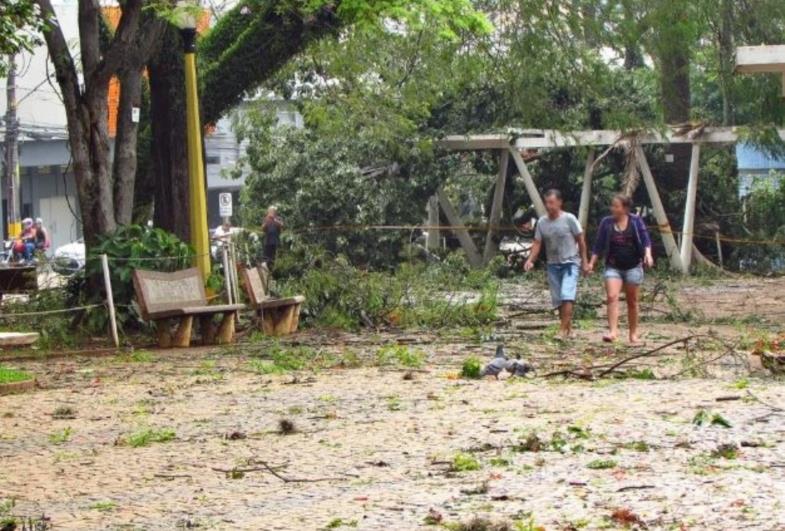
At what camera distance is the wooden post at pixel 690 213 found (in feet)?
112

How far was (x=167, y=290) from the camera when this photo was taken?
19359 millimetres

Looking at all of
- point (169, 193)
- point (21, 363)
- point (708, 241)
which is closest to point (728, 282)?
point (708, 241)

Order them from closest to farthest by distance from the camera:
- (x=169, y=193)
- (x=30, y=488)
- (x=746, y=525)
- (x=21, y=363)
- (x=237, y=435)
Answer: (x=746, y=525) → (x=30, y=488) → (x=237, y=435) → (x=21, y=363) → (x=169, y=193)

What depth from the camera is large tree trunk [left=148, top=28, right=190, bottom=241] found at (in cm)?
2242

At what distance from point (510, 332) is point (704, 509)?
11.9 metres

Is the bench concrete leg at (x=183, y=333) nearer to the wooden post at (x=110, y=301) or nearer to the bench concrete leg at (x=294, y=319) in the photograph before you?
the wooden post at (x=110, y=301)

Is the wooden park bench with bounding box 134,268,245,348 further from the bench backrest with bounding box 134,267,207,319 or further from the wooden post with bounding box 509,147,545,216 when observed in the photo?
the wooden post with bounding box 509,147,545,216

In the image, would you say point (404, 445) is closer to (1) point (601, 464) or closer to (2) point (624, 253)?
(1) point (601, 464)

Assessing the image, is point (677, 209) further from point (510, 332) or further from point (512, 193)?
point (510, 332)

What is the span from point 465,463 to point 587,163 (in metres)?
27.4

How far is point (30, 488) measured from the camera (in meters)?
9.08

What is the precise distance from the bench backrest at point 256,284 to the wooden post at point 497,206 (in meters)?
15.5

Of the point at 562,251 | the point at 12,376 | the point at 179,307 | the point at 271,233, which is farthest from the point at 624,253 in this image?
the point at 271,233

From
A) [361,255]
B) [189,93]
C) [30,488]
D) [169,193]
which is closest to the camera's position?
[30,488]
